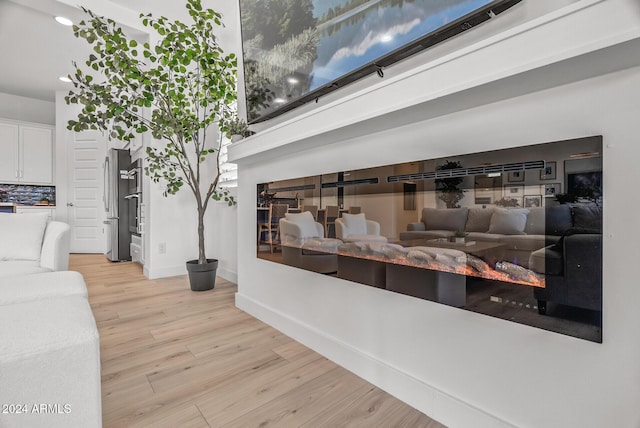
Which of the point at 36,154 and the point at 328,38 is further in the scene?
Result: the point at 36,154

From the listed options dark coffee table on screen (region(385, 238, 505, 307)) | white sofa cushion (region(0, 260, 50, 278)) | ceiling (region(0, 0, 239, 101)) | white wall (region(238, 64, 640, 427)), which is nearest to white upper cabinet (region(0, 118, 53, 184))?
ceiling (region(0, 0, 239, 101))

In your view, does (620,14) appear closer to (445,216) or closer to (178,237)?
(445,216)

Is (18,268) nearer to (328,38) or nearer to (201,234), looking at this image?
(201,234)

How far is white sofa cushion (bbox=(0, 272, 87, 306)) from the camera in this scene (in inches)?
44.3

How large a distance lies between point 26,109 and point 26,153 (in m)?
0.78

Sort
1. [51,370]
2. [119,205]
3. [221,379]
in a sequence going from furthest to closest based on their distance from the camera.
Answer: [119,205], [221,379], [51,370]

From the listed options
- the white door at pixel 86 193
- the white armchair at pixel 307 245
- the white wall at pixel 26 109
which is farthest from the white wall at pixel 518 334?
the white wall at pixel 26 109

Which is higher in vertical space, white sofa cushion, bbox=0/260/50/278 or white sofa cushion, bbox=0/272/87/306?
white sofa cushion, bbox=0/272/87/306

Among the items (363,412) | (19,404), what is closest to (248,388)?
(363,412)

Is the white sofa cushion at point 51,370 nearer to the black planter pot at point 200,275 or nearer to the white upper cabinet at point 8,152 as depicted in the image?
the black planter pot at point 200,275

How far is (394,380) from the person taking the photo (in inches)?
46.8

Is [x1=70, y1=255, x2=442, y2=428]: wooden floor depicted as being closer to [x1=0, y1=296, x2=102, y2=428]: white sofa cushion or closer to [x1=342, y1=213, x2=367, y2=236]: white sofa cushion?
[x1=0, y1=296, x2=102, y2=428]: white sofa cushion

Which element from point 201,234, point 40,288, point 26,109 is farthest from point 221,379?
point 26,109

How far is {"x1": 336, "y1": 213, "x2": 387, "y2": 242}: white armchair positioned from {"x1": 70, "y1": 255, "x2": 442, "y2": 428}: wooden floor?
61 centimetres
